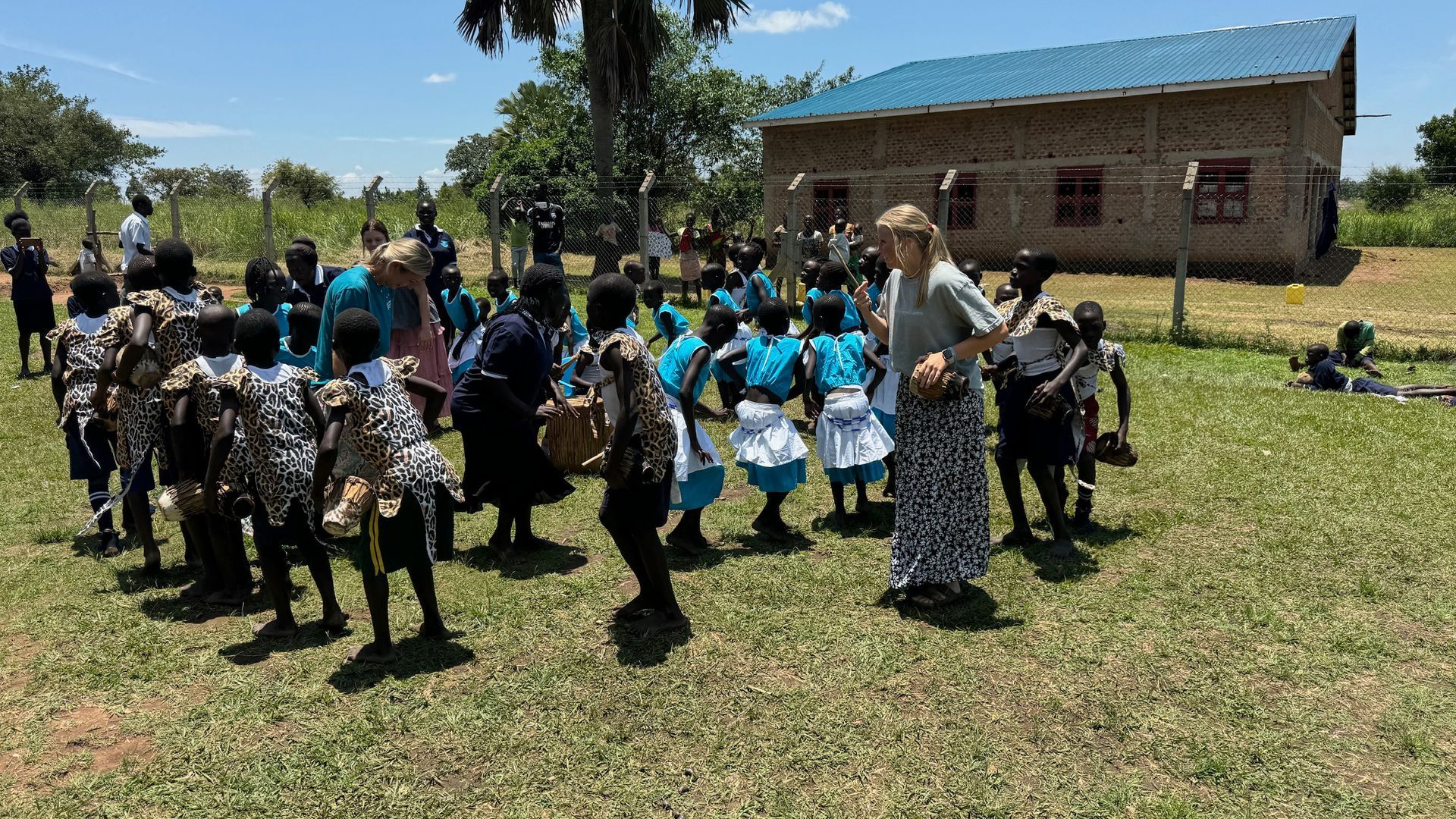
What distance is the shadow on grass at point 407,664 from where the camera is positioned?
13.0 feet

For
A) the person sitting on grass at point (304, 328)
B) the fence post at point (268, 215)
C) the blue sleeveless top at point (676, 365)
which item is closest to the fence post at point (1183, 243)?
the blue sleeveless top at point (676, 365)

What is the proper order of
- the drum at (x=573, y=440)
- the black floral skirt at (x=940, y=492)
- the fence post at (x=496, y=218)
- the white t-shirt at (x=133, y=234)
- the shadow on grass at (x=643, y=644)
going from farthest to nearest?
the fence post at (x=496, y=218) → the white t-shirt at (x=133, y=234) → the drum at (x=573, y=440) → the black floral skirt at (x=940, y=492) → the shadow on grass at (x=643, y=644)

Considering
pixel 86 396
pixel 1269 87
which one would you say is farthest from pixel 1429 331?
pixel 86 396

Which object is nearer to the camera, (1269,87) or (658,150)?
(1269,87)

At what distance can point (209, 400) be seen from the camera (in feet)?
13.9

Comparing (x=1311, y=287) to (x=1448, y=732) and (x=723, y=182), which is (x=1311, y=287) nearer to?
(x=723, y=182)

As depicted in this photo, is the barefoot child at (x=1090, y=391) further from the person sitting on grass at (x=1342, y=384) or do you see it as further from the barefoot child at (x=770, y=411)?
the person sitting on grass at (x=1342, y=384)

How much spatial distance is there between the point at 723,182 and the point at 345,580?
24181 millimetres

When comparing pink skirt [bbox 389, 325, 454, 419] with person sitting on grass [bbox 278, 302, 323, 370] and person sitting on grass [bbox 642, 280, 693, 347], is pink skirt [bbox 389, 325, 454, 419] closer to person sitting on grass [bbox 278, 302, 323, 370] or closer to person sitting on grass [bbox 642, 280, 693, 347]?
person sitting on grass [bbox 278, 302, 323, 370]

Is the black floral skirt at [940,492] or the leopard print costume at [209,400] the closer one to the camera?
the leopard print costume at [209,400]

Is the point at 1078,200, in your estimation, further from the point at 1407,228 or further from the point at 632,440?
the point at 632,440

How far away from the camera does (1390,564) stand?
5098 millimetres

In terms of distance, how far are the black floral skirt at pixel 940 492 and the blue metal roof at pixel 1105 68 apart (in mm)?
18224

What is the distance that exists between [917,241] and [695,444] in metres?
1.48
